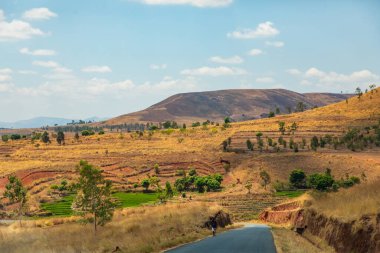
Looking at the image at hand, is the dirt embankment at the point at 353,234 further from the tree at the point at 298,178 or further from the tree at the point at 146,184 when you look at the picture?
the tree at the point at 146,184

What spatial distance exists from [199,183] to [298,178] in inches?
825

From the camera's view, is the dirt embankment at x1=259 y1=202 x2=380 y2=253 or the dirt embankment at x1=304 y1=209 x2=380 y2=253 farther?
the dirt embankment at x1=259 y1=202 x2=380 y2=253

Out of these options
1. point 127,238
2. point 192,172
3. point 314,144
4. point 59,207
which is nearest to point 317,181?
point 192,172

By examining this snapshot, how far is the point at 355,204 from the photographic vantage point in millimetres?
24500

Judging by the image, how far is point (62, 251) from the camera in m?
23.9

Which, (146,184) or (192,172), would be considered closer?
(146,184)

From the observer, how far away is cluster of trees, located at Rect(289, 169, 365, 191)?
296ft

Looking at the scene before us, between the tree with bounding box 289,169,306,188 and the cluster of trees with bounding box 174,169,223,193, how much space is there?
51.0ft

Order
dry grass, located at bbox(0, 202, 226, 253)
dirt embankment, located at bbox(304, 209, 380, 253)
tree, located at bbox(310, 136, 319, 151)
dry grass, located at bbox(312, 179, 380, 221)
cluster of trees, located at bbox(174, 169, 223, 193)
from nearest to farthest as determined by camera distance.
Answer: dirt embankment, located at bbox(304, 209, 380, 253), dry grass, located at bbox(312, 179, 380, 221), dry grass, located at bbox(0, 202, 226, 253), cluster of trees, located at bbox(174, 169, 223, 193), tree, located at bbox(310, 136, 319, 151)

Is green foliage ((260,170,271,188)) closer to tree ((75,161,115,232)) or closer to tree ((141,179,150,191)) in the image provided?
tree ((141,179,150,191))

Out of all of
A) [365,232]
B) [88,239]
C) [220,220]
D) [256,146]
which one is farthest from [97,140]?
[365,232]

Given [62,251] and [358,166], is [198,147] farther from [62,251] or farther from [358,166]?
[62,251]

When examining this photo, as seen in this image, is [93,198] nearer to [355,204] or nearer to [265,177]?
[355,204]

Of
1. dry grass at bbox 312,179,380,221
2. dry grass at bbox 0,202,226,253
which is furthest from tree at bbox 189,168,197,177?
dry grass at bbox 312,179,380,221
